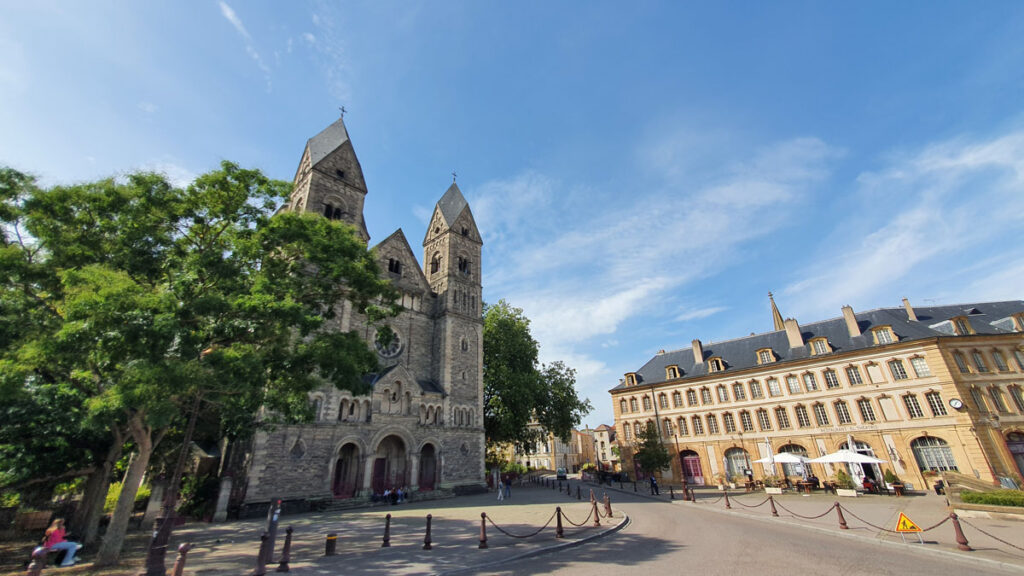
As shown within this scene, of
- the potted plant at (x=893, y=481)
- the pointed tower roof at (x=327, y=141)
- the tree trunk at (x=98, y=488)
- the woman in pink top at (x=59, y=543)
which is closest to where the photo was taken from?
the woman in pink top at (x=59, y=543)

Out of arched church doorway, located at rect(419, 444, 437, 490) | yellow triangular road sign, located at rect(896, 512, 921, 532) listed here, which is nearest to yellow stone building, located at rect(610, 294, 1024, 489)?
yellow triangular road sign, located at rect(896, 512, 921, 532)

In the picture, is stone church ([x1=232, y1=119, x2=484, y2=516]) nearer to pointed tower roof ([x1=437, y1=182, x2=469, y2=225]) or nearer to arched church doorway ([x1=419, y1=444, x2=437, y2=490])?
arched church doorway ([x1=419, y1=444, x2=437, y2=490])

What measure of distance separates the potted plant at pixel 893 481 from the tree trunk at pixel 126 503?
31279 mm

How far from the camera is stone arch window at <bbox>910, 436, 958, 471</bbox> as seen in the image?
2338 cm

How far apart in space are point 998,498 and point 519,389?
24.0 meters

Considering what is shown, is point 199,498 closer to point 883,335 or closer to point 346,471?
point 346,471

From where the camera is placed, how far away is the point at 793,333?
31.9m

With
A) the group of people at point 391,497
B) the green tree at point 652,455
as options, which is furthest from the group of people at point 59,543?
the green tree at point 652,455

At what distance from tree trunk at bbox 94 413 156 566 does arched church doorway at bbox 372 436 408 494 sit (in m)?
13.8

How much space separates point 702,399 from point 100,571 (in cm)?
3544

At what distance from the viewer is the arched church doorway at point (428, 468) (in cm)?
2517

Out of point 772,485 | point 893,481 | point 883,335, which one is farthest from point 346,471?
point 883,335

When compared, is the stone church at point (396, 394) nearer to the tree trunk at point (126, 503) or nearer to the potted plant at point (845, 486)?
the tree trunk at point (126, 503)

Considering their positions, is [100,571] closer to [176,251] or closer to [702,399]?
[176,251]
